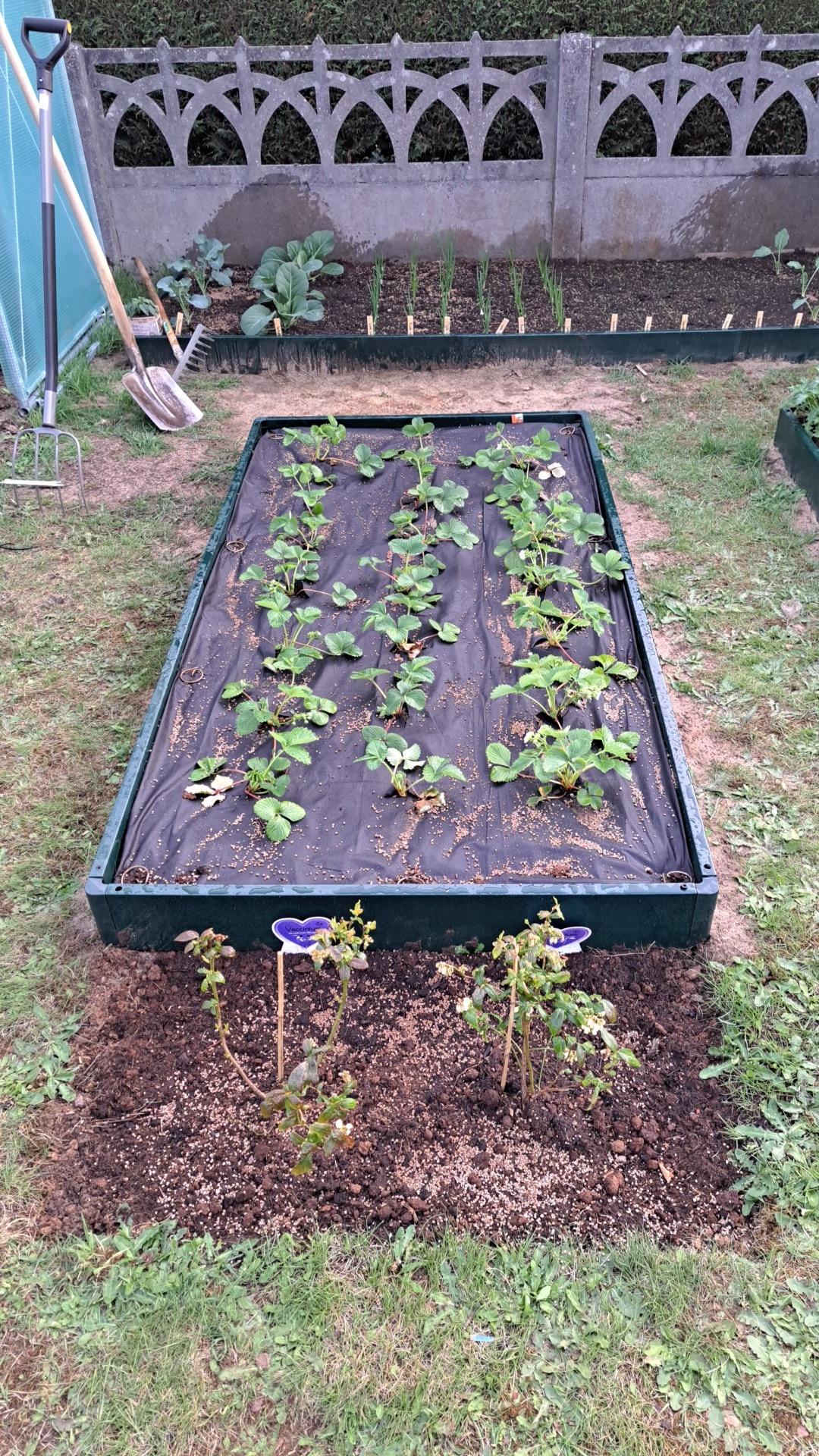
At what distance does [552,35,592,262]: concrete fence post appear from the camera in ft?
19.6

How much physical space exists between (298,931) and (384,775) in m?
0.63

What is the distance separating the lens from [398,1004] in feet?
7.91

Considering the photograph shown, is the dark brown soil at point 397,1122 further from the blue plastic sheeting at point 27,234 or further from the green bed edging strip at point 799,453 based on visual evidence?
the blue plastic sheeting at point 27,234

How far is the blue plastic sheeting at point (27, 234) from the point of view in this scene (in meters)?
4.85

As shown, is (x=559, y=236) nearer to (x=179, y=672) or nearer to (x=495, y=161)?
(x=495, y=161)

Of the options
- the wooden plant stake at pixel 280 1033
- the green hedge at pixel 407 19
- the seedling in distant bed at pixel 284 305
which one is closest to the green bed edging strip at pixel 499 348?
the seedling in distant bed at pixel 284 305

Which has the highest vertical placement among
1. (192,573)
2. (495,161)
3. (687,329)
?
(495,161)

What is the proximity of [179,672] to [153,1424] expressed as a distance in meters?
2.10

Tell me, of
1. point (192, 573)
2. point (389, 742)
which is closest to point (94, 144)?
point (192, 573)

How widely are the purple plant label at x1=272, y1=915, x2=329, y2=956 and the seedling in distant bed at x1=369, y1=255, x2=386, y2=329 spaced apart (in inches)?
178

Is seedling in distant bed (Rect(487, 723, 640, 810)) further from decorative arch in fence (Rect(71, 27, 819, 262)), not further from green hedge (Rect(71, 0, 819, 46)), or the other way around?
green hedge (Rect(71, 0, 819, 46))

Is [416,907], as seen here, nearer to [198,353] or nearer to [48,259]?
[48,259]

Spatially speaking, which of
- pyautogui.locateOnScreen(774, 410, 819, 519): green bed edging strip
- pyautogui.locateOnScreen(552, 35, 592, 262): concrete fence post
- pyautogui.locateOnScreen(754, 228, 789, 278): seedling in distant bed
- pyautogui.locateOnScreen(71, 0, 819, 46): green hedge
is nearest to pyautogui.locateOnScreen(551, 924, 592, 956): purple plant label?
pyautogui.locateOnScreen(774, 410, 819, 519): green bed edging strip

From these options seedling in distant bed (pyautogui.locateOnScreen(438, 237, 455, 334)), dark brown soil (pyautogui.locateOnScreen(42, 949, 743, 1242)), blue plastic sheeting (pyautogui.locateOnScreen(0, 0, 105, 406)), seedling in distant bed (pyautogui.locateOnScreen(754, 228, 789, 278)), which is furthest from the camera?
seedling in distant bed (pyautogui.locateOnScreen(754, 228, 789, 278))
